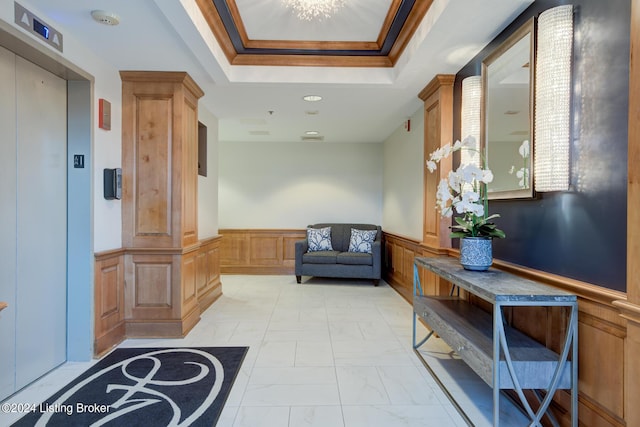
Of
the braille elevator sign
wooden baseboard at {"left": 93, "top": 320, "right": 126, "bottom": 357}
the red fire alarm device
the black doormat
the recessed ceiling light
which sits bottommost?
the black doormat

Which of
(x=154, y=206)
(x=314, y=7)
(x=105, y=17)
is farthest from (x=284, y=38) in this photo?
(x=154, y=206)

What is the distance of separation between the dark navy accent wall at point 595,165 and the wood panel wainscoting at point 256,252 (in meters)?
4.74

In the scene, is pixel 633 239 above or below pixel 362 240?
above

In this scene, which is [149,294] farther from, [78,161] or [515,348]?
[515,348]

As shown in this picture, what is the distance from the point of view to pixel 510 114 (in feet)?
7.27

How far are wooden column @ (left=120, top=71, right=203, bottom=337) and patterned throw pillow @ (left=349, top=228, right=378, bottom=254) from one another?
10.1ft

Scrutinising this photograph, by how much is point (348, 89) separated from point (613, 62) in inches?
89.6

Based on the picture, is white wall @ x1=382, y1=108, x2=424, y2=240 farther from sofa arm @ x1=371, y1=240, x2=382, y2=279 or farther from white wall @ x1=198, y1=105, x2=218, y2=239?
white wall @ x1=198, y1=105, x2=218, y2=239

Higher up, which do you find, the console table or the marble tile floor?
the console table

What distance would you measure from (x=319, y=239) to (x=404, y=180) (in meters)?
1.76

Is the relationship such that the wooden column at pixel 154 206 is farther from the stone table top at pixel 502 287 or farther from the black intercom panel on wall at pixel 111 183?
the stone table top at pixel 502 287

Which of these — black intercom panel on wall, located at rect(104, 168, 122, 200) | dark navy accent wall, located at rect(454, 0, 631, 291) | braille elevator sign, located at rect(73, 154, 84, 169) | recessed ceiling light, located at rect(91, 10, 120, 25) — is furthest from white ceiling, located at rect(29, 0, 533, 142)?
black intercom panel on wall, located at rect(104, 168, 122, 200)

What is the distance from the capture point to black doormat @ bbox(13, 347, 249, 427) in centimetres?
193

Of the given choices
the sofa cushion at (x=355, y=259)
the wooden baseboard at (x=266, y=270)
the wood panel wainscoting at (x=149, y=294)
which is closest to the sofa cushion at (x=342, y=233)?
the sofa cushion at (x=355, y=259)
